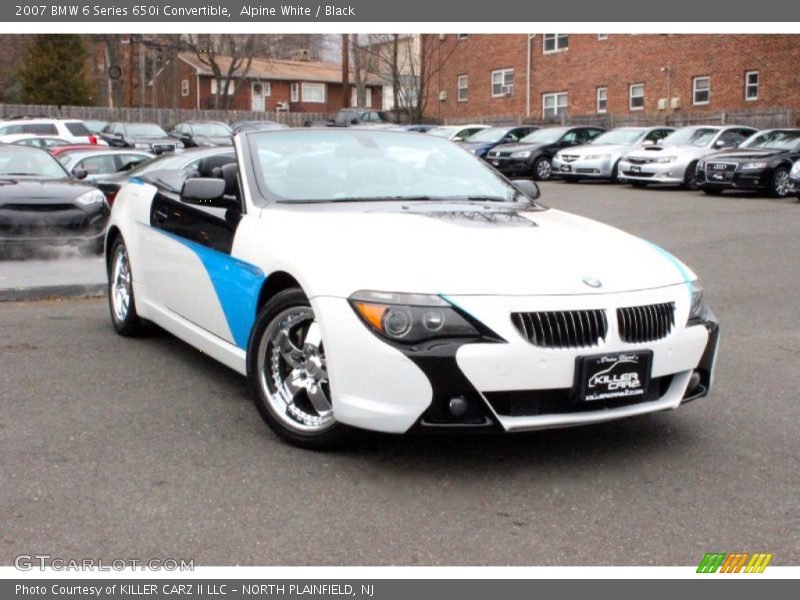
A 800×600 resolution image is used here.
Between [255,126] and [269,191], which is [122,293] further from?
[255,126]

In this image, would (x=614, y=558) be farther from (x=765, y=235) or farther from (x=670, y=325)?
(x=765, y=235)

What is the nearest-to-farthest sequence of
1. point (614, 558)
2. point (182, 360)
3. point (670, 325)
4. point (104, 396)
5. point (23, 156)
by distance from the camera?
1. point (614, 558)
2. point (670, 325)
3. point (104, 396)
4. point (182, 360)
5. point (23, 156)

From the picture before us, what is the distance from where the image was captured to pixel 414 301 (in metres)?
4.34

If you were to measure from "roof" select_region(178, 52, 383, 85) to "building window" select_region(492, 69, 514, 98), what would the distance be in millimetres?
28444

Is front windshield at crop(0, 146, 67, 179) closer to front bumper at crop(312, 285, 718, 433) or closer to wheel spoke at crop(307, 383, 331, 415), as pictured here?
wheel spoke at crop(307, 383, 331, 415)

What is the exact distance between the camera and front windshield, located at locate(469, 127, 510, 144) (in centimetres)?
3067

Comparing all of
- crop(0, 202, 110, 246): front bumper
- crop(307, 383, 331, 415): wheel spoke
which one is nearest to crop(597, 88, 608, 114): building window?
crop(0, 202, 110, 246): front bumper

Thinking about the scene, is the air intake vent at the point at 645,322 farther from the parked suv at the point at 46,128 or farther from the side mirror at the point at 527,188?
the parked suv at the point at 46,128

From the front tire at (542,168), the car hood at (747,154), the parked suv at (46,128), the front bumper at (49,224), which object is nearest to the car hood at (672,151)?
the car hood at (747,154)

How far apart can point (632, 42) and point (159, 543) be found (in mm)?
39122

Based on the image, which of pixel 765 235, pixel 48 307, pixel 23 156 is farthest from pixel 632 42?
pixel 48 307

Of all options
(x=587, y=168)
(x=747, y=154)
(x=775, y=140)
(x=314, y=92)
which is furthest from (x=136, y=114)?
(x=747, y=154)

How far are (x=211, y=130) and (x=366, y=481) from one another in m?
29.8

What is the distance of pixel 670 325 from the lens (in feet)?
15.4
